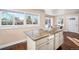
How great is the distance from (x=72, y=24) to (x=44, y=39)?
483 millimetres

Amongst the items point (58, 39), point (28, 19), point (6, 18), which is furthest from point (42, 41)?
point (6, 18)

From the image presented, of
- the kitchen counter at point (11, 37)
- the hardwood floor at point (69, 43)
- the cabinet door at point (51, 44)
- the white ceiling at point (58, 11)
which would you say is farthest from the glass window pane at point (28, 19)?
the hardwood floor at point (69, 43)

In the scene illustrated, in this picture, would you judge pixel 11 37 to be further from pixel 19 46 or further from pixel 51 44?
pixel 51 44

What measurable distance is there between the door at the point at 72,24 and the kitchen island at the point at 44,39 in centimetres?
15

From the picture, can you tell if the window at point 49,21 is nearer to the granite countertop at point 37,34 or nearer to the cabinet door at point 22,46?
the granite countertop at point 37,34

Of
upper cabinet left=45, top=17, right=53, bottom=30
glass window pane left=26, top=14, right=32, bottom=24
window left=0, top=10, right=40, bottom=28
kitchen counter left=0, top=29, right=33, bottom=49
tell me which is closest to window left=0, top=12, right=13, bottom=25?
window left=0, top=10, right=40, bottom=28

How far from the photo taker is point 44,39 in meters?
1.30

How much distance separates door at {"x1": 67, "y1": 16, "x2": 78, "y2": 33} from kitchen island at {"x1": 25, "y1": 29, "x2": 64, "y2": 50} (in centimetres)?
15

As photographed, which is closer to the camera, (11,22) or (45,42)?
(11,22)
